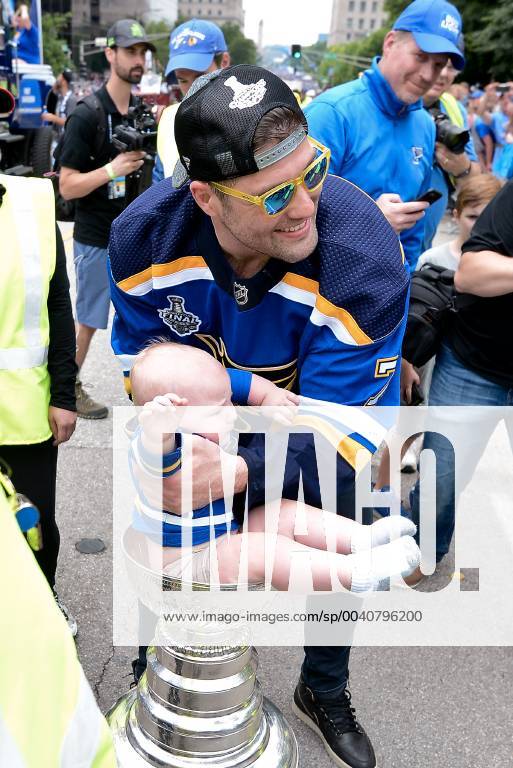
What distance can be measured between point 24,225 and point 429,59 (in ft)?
6.20

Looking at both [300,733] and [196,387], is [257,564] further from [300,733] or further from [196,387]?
[300,733]

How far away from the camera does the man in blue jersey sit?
1.70 m

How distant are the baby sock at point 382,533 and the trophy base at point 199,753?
58 cm

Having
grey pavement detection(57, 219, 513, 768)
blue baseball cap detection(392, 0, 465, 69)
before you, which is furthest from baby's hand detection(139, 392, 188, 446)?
blue baseball cap detection(392, 0, 465, 69)

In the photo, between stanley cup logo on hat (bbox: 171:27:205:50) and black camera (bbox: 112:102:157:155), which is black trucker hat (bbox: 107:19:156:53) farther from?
black camera (bbox: 112:102:157:155)

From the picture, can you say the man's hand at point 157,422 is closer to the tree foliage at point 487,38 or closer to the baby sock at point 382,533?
the baby sock at point 382,533

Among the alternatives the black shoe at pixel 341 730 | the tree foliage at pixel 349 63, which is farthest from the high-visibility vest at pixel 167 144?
the tree foliage at pixel 349 63

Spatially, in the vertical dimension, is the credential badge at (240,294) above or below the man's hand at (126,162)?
above

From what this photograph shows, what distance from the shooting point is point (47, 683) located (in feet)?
3.25

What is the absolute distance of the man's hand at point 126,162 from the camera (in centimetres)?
422

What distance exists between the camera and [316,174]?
178 cm

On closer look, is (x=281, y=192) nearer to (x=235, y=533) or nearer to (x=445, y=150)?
(x=235, y=533)

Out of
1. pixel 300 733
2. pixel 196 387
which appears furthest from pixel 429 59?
pixel 300 733

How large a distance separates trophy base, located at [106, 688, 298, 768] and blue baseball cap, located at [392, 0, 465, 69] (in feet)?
8.51
